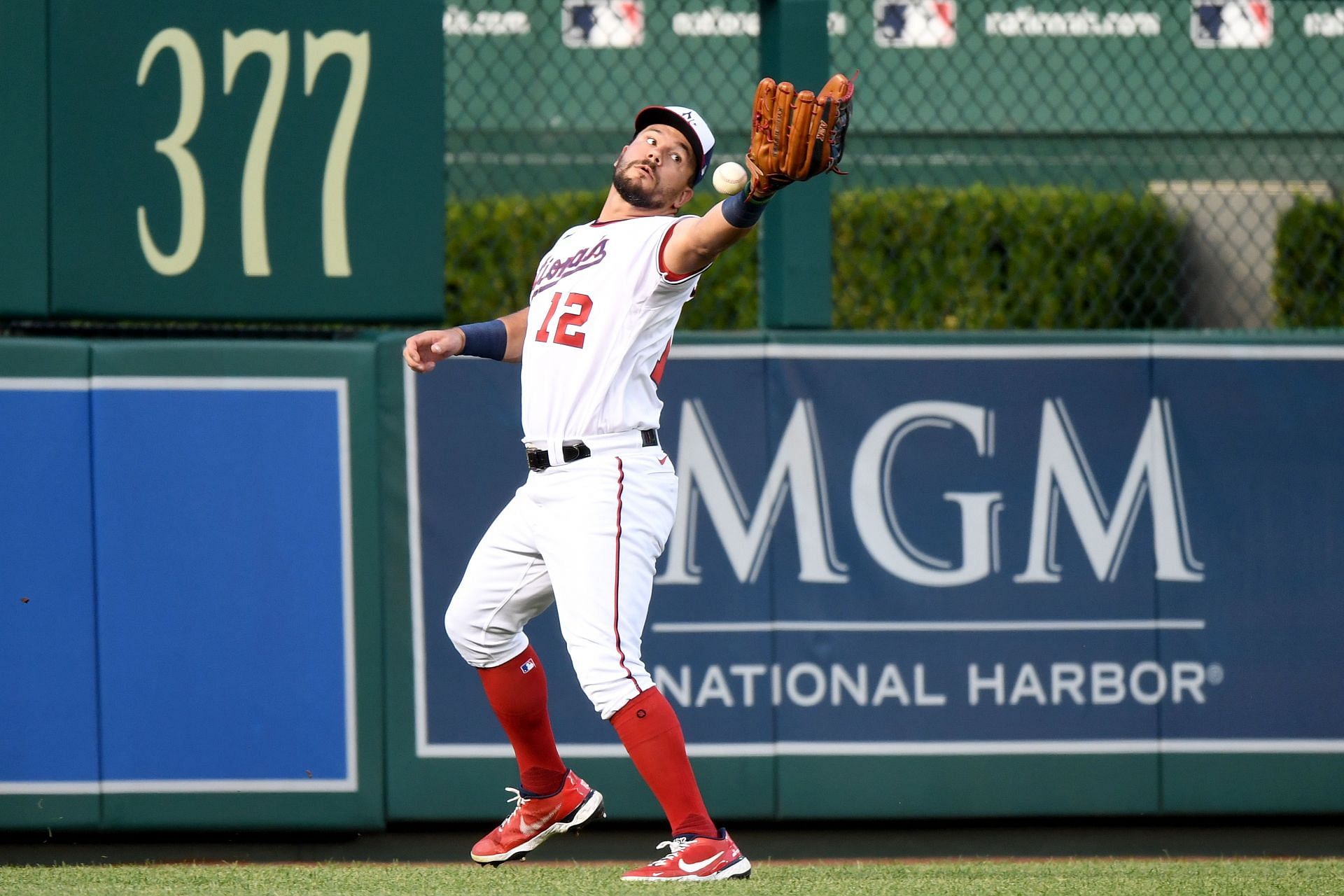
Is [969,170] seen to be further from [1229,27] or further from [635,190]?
[635,190]

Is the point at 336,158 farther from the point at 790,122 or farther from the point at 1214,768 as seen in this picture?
the point at 1214,768

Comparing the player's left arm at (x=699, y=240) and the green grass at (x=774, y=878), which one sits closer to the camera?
the player's left arm at (x=699, y=240)

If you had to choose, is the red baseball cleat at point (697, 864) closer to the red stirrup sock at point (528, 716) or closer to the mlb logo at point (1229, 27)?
the red stirrup sock at point (528, 716)

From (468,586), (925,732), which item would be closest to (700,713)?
(925,732)

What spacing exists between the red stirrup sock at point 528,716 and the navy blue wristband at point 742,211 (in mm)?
1159

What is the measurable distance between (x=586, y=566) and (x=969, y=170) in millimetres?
7897

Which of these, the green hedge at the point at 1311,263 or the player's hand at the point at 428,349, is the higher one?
the green hedge at the point at 1311,263

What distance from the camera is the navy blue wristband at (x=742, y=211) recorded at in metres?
2.89

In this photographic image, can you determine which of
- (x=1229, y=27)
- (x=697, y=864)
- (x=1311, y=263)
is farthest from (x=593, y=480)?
(x=1229, y=27)

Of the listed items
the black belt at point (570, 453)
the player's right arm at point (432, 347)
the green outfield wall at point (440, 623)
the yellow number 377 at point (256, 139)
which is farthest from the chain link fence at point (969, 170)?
the black belt at point (570, 453)

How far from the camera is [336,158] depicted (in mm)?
4395

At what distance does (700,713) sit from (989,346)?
141 cm

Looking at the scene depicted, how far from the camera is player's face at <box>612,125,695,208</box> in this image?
341 cm

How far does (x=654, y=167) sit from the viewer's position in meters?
3.41
